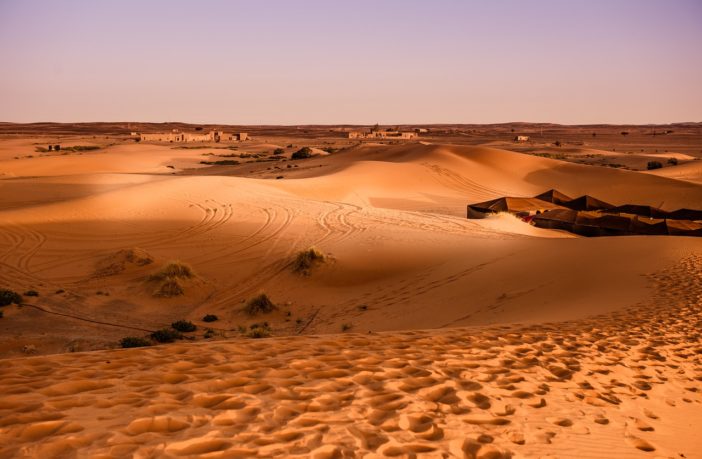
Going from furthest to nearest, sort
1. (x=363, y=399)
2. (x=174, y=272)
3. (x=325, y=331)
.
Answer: (x=174, y=272), (x=325, y=331), (x=363, y=399)

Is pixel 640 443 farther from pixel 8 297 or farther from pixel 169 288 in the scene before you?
pixel 8 297

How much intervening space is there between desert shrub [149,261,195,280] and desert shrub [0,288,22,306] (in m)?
2.94

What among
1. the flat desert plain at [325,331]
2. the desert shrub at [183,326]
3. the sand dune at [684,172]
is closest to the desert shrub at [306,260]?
the flat desert plain at [325,331]

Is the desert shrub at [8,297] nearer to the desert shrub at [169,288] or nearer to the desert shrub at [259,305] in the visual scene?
the desert shrub at [169,288]

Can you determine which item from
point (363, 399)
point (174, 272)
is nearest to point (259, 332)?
point (174, 272)

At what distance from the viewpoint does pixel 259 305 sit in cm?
1206

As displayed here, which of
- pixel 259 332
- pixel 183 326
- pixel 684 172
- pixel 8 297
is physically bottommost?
pixel 183 326

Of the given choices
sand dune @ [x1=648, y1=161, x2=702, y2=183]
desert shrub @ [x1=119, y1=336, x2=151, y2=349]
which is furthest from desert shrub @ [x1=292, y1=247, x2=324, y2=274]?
sand dune @ [x1=648, y1=161, x2=702, y2=183]

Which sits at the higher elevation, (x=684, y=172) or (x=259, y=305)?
(x=684, y=172)

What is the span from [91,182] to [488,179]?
85.5ft

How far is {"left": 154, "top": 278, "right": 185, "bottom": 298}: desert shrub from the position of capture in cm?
1299

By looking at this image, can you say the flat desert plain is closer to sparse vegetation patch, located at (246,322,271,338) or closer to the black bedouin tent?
sparse vegetation patch, located at (246,322,271,338)

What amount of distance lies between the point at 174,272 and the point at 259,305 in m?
2.87

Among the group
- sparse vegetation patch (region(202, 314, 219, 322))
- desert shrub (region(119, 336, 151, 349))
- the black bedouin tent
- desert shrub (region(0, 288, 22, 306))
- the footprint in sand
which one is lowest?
sparse vegetation patch (region(202, 314, 219, 322))
